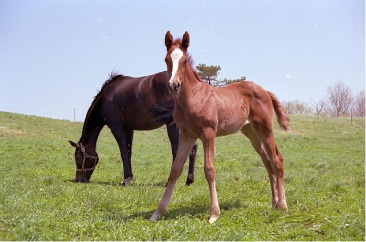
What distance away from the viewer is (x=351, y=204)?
783cm

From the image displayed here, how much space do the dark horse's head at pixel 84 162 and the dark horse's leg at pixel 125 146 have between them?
0.96 metres

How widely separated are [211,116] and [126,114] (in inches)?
209

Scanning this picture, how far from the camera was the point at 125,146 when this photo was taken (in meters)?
11.7

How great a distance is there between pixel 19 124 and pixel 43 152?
16.2m

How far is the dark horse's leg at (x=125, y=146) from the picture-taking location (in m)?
11.1

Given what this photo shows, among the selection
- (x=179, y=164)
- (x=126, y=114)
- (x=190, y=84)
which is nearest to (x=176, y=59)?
(x=190, y=84)

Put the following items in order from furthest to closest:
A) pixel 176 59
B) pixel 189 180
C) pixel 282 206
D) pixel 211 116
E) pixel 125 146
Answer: pixel 125 146 < pixel 189 180 < pixel 282 206 < pixel 211 116 < pixel 176 59

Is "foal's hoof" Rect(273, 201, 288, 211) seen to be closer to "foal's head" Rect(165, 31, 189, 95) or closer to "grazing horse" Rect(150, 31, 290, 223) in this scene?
"grazing horse" Rect(150, 31, 290, 223)

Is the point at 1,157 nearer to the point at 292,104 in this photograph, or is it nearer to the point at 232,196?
the point at 232,196

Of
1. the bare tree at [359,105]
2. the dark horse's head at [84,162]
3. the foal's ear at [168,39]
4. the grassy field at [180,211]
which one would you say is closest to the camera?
the grassy field at [180,211]

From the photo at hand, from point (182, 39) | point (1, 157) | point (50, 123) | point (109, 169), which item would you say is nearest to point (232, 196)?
point (182, 39)

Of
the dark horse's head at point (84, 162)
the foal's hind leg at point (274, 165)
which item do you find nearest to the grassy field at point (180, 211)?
the foal's hind leg at point (274, 165)

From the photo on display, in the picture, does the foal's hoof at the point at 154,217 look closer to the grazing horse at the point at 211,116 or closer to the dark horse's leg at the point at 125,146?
the grazing horse at the point at 211,116

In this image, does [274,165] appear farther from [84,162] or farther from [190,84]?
[84,162]
